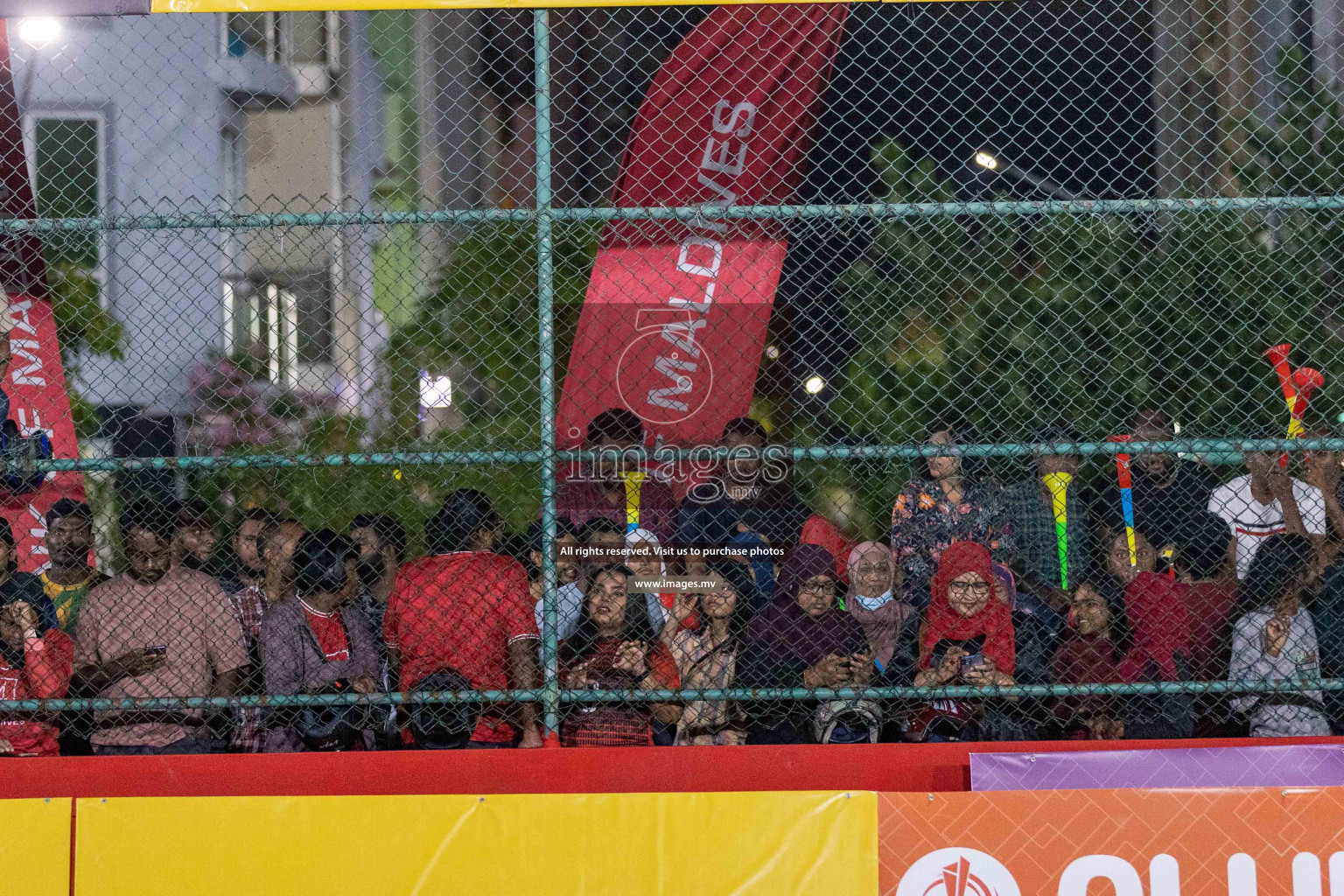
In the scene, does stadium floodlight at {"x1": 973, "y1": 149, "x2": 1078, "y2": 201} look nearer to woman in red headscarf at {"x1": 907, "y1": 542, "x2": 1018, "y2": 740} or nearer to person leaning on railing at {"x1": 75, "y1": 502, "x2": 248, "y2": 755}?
woman in red headscarf at {"x1": 907, "y1": 542, "x2": 1018, "y2": 740}

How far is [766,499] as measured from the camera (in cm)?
460

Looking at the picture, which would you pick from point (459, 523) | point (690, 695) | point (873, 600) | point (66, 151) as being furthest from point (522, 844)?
point (66, 151)

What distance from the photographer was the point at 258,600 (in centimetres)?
465

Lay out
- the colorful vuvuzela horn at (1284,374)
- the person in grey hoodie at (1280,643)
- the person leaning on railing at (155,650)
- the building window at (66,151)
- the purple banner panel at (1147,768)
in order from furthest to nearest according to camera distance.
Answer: the building window at (66,151), the colorful vuvuzela horn at (1284,374), the person leaning on railing at (155,650), the person in grey hoodie at (1280,643), the purple banner panel at (1147,768)

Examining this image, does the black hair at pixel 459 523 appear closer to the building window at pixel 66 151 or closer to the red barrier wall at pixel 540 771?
the red barrier wall at pixel 540 771

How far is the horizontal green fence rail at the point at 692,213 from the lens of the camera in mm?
3857

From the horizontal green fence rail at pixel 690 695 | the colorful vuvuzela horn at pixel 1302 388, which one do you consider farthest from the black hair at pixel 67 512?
the colorful vuvuzela horn at pixel 1302 388

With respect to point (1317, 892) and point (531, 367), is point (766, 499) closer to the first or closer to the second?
point (1317, 892)

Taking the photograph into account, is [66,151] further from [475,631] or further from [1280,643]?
[1280,643]

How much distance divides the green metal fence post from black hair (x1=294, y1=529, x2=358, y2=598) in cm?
89

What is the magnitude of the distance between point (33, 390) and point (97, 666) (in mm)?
1312

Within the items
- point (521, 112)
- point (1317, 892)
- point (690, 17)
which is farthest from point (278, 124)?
point (1317, 892)

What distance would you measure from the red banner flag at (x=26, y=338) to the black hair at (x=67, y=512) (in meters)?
0.21

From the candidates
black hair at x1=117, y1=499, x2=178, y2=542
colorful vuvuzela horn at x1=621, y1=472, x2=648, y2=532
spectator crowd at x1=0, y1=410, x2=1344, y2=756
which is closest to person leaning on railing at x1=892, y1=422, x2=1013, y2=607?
spectator crowd at x1=0, y1=410, x2=1344, y2=756
